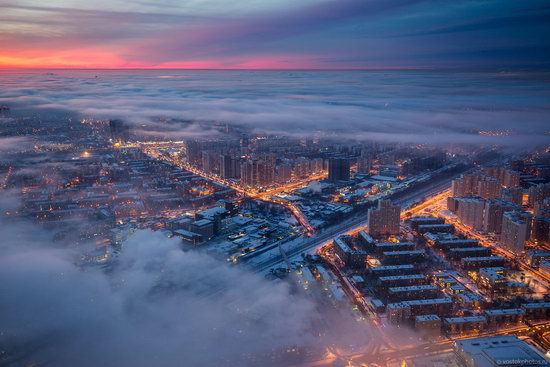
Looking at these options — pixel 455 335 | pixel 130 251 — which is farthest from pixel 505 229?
pixel 130 251

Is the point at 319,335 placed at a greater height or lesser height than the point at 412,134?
lesser

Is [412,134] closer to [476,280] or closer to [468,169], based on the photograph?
[468,169]

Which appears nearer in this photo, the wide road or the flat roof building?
the flat roof building

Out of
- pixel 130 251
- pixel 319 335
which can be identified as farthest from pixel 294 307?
pixel 130 251

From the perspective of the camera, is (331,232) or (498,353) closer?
(498,353)

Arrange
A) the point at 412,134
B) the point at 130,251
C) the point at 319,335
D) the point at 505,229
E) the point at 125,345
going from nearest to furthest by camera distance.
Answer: the point at 125,345, the point at 319,335, the point at 130,251, the point at 505,229, the point at 412,134

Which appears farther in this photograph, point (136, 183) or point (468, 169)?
point (468, 169)

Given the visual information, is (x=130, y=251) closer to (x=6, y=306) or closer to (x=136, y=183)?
(x=6, y=306)

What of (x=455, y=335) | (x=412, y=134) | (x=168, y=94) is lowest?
(x=455, y=335)

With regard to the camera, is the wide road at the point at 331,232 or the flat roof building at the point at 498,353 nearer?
the flat roof building at the point at 498,353

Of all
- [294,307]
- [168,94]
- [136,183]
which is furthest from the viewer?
[168,94]
